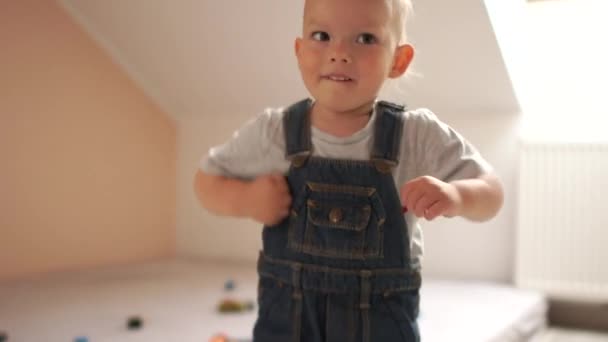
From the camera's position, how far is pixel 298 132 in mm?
897

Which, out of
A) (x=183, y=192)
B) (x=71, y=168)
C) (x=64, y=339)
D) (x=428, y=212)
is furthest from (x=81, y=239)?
(x=428, y=212)

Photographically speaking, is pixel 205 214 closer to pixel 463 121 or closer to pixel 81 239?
pixel 81 239

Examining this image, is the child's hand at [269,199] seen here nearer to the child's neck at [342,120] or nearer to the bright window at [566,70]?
the child's neck at [342,120]

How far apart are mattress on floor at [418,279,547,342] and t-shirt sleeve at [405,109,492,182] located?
0.69 meters

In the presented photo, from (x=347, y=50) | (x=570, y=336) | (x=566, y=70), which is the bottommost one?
(x=570, y=336)

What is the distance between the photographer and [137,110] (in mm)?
2527

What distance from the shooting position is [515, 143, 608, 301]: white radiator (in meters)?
1.93

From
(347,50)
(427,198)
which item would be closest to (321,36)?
(347,50)

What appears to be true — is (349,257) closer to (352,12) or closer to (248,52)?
(352,12)

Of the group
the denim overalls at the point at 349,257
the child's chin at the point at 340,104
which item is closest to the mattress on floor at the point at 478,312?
the denim overalls at the point at 349,257

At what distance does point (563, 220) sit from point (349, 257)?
134 cm

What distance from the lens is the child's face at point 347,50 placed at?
0.85 m

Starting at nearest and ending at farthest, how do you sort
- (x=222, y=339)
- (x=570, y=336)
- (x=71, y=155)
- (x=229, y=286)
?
(x=222, y=339)
(x=570, y=336)
(x=229, y=286)
(x=71, y=155)

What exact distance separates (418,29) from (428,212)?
110 cm
